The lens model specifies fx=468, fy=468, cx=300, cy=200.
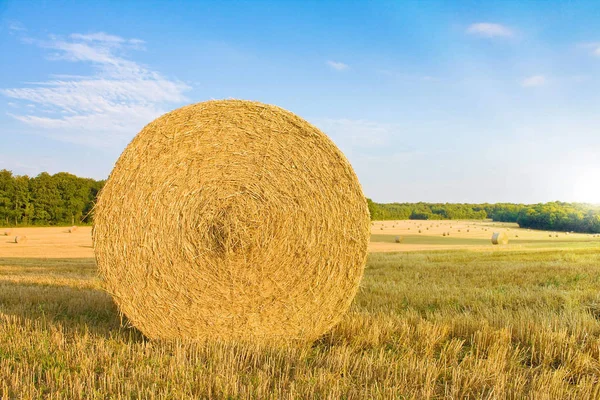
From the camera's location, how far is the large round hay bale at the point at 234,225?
4746mm

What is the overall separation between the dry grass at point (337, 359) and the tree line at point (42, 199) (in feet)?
130

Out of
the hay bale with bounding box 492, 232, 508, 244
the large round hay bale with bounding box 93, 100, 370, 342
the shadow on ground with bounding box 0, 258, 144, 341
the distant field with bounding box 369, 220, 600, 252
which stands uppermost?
the large round hay bale with bounding box 93, 100, 370, 342

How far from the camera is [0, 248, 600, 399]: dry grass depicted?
11.2ft

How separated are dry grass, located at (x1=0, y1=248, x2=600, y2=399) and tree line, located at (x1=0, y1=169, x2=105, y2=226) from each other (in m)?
39.6

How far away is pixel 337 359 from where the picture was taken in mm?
4016

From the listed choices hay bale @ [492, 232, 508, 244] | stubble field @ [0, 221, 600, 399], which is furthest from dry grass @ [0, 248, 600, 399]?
hay bale @ [492, 232, 508, 244]

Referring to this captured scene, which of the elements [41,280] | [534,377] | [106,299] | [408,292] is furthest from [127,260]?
[41,280]

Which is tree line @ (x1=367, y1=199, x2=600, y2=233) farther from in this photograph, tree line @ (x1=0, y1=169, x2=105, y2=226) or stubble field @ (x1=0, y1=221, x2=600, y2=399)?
stubble field @ (x1=0, y1=221, x2=600, y2=399)

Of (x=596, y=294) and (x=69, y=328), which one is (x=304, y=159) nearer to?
(x=69, y=328)

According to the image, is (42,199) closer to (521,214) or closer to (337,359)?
(337,359)

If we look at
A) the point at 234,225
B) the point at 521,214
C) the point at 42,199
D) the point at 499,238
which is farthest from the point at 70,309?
the point at 521,214

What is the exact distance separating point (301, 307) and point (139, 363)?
1.74 m

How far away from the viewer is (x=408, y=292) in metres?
7.52

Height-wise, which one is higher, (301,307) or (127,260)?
(127,260)
